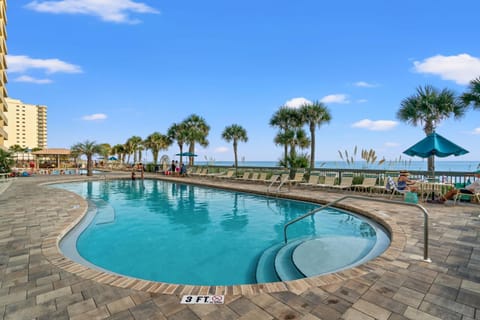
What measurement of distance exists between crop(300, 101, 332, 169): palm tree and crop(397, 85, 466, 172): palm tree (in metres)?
6.24

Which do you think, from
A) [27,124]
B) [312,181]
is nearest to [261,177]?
[312,181]

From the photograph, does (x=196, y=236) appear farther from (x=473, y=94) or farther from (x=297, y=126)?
(x=297, y=126)

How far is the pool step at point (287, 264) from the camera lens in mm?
3600

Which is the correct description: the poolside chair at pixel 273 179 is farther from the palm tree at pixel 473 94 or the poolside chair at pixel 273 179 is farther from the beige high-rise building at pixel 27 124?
the beige high-rise building at pixel 27 124

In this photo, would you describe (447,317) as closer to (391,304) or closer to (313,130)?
(391,304)

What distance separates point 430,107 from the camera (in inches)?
481

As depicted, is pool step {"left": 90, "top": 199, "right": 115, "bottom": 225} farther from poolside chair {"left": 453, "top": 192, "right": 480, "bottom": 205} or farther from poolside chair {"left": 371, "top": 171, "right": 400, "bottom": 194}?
poolside chair {"left": 453, "top": 192, "right": 480, "bottom": 205}

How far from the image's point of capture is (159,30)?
14.8 m

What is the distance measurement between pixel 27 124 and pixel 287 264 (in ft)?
425

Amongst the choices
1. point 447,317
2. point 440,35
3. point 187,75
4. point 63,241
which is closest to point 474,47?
point 440,35

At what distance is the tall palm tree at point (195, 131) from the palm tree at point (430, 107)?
19.5 meters

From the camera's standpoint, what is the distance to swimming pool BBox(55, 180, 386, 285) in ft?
14.0

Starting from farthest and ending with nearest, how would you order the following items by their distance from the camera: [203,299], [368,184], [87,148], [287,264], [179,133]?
[179,133] < [87,148] < [368,184] < [287,264] < [203,299]

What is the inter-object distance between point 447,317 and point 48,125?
13964cm
